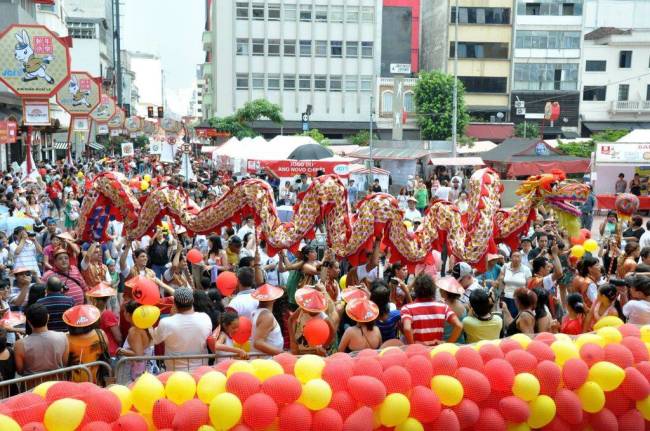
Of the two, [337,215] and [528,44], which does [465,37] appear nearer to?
[528,44]

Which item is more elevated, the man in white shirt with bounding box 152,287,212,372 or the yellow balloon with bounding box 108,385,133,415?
the yellow balloon with bounding box 108,385,133,415

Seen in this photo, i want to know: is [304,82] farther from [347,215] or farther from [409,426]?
[409,426]

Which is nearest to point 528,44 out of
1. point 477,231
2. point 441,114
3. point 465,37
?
point 465,37

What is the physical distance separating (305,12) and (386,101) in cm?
740

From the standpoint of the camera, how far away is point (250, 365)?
4152 millimetres

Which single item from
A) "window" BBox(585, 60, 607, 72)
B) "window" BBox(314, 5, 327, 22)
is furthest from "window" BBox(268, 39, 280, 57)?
"window" BBox(585, 60, 607, 72)

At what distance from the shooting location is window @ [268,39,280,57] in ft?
147

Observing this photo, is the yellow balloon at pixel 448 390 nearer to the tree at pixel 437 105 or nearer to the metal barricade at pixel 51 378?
the metal barricade at pixel 51 378

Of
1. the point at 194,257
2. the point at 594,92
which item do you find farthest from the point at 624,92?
the point at 194,257

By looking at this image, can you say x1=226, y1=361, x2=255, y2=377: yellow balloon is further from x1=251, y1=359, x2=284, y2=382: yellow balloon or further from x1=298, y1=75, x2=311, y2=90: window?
x1=298, y1=75, x2=311, y2=90: window

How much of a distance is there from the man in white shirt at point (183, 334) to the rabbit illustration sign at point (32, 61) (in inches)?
645

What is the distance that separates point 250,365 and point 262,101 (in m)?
37.3

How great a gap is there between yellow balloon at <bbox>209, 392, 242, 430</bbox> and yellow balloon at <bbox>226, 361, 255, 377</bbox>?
25 cm

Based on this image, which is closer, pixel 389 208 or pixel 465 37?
pixel 389 208
